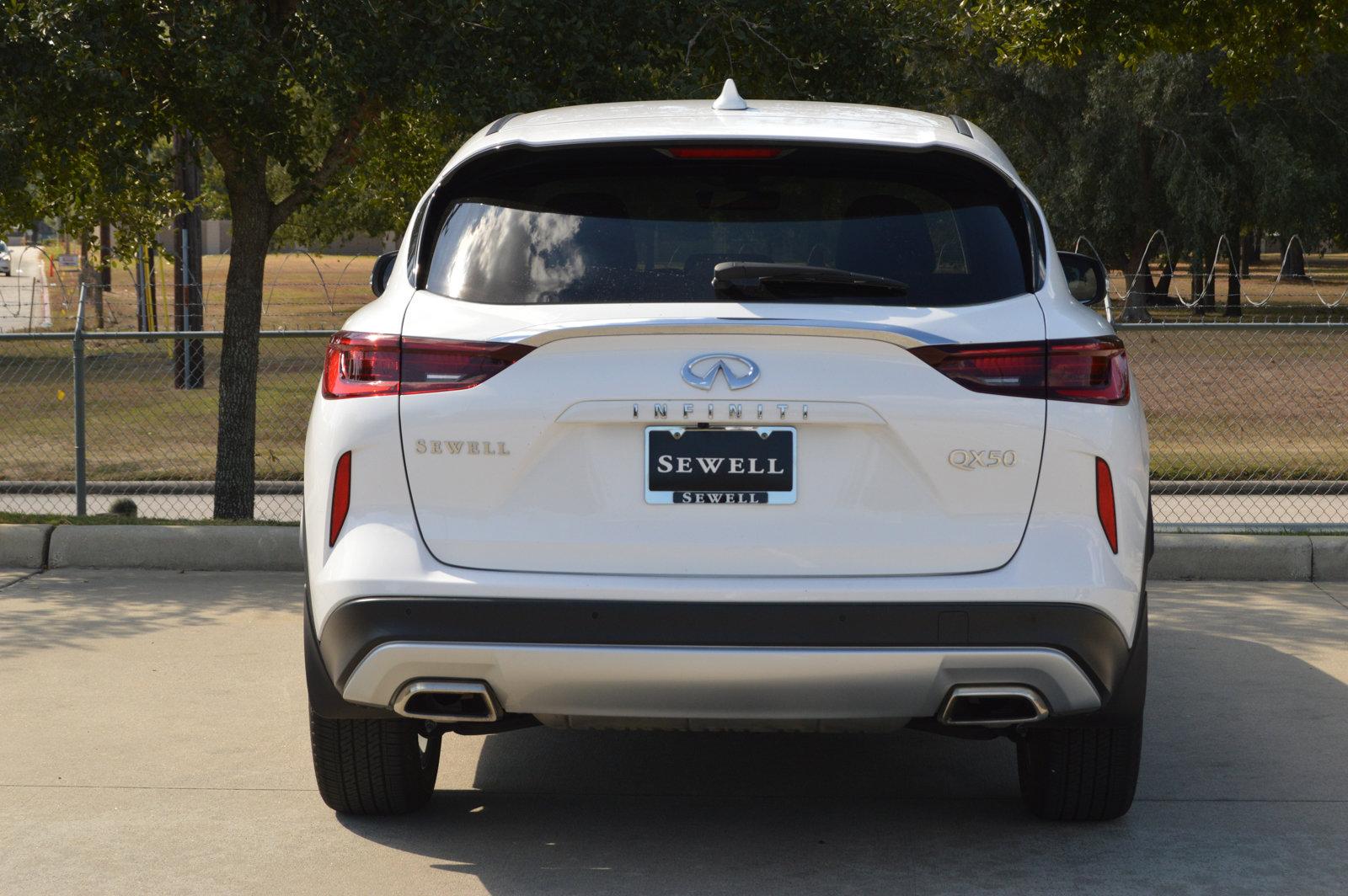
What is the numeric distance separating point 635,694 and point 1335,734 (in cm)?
297

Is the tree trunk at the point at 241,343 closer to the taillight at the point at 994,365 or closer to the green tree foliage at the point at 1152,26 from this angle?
the green tree foliage at the point at 1152,26

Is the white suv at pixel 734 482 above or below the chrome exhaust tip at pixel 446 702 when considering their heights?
above

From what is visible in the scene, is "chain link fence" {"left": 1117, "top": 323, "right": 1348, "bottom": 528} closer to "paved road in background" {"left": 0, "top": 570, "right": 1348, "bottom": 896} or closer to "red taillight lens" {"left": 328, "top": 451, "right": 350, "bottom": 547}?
"paved road in background" {"left": 0, "top": 570, "right": 1348, "bottom": 896}

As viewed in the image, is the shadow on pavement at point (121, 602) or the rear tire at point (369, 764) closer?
the rear tire at point (369, 764)

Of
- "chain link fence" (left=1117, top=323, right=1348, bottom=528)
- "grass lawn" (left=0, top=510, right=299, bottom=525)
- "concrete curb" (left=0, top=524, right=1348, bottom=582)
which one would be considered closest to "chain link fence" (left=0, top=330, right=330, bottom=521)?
"grass lawn" (left=0, top=510, right=299, bottom=525)

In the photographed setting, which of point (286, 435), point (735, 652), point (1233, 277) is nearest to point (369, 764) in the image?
point (735, 652)

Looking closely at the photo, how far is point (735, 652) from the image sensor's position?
3674 millimetres

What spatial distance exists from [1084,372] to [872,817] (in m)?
1.55

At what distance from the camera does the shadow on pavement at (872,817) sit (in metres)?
4.13

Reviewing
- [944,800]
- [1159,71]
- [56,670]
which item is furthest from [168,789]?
[1159,71]

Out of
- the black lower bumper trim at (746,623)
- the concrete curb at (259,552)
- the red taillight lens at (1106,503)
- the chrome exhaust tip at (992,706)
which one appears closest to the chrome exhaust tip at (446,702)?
the black lower bumper trim at (746,623)

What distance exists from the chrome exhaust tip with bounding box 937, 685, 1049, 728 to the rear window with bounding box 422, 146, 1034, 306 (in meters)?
0.93

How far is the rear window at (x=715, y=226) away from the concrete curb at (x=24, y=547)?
5176 mm

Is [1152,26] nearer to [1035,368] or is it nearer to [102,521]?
[102,521]
